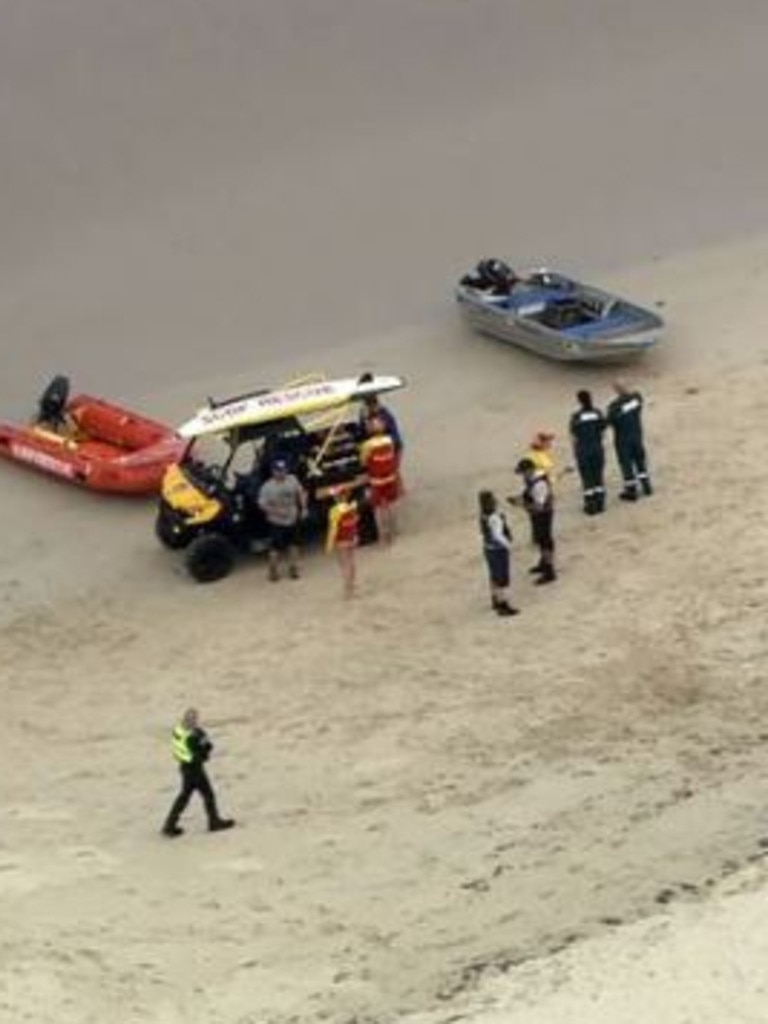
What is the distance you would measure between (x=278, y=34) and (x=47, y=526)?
418 inches

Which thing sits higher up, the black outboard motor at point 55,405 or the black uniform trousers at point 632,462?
the black outboard motor at point 55,405

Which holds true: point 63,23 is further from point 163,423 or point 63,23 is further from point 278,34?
point 163,423

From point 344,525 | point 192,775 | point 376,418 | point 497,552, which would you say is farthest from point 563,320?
point 192,775

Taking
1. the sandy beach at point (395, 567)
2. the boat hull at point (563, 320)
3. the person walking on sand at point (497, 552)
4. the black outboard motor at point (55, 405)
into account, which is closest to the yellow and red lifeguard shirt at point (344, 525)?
the sandy beach at point (395, 567)

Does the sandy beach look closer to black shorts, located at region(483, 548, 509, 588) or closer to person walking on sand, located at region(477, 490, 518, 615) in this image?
person walking on sand, located at region(477, 490, 518, 615)

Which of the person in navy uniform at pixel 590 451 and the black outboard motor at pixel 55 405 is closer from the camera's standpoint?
the person in navy uniform at pixel 590 451

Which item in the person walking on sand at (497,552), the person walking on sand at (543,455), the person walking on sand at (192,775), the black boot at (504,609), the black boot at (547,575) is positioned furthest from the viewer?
the person walking on sand at (543,455)

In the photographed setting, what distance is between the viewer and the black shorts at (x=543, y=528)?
19.2 meters

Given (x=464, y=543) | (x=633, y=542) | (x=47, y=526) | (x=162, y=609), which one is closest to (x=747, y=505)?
(x=633, y=542)

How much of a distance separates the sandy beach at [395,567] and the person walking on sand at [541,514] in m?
0.23

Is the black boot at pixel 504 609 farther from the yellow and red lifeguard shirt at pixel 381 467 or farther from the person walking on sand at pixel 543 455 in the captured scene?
the yellow and red lifeguard shirt at pixel 381 467

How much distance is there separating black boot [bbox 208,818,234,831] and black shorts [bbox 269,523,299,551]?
5117mm

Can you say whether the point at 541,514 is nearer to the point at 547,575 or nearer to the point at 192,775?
the point at 547,575

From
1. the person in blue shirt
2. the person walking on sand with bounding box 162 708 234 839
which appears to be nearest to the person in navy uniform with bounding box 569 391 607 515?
the person in blue shirt
